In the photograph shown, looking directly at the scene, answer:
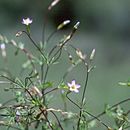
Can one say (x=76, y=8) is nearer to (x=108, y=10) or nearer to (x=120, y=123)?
(x=108, y=10)

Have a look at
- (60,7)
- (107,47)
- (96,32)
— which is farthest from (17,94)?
(60,7)

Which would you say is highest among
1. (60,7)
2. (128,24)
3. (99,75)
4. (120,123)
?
(60,7)

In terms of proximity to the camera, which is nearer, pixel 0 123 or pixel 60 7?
pixel 0 123

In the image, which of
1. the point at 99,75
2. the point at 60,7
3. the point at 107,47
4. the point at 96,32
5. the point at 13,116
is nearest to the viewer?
the point at 13,116

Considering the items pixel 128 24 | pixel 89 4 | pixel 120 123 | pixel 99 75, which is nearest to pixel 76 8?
pixel 89 4

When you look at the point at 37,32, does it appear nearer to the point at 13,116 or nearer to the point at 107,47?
the point at 107,47

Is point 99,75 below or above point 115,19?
below

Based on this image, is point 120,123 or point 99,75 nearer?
point 120,123

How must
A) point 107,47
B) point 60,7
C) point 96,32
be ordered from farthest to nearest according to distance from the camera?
1. point 60,7
2. point 96,32
3. point 107,47

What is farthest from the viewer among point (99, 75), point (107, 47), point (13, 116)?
point (107, 47)
